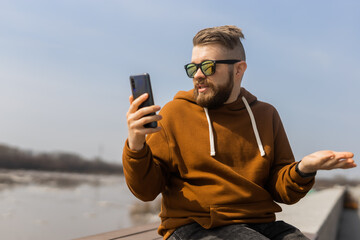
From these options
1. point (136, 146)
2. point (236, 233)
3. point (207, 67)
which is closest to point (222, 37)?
point (207, 67)

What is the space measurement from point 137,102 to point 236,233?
0.77 meters

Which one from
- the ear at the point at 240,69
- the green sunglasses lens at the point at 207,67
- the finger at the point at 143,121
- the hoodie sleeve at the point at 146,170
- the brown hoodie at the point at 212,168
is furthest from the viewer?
the ear at the point at 240,69

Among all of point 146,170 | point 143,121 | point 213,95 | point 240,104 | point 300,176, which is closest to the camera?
point 143,121

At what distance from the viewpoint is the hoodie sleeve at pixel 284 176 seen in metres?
1.71

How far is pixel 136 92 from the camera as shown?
1.48 metres

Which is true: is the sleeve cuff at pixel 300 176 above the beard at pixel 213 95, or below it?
below

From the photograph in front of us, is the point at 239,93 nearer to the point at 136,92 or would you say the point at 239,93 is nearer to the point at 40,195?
the point at 136,92

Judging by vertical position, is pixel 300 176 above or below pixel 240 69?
below

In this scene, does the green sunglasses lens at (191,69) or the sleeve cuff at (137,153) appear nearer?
the sleeve cuff at (137,153)

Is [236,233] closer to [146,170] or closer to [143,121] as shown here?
[146,170]

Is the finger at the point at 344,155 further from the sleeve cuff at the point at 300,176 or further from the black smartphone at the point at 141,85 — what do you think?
the black smartphone at the point at 141,85

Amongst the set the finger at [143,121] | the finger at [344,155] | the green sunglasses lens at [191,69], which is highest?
the green sunglasses lens at [191,69]

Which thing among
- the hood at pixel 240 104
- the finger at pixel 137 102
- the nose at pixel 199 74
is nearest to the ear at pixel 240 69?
the hood at pixel 240 104

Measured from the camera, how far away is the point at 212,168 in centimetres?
167
